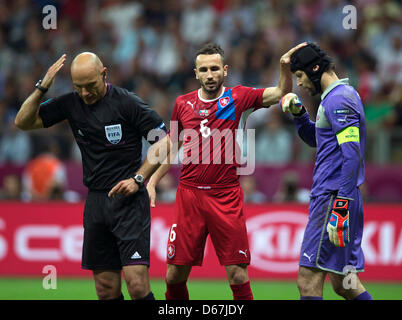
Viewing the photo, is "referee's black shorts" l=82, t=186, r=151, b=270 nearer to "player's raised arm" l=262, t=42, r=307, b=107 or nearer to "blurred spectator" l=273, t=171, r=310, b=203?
"player's raised arm" l=262, t=42, r=307, b=107

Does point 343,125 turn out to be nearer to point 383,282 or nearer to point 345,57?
point 383,282

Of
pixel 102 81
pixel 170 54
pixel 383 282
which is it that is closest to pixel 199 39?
pixel 170 54

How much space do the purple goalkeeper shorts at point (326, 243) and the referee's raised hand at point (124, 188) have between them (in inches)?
62.8

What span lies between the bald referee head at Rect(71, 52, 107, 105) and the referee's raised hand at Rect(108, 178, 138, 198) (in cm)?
89

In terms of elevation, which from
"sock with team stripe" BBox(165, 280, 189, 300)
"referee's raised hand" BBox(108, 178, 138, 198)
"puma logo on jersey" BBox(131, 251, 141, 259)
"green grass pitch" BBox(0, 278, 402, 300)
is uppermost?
"referee's raised hand" BBox(108, 178, 138, 198)

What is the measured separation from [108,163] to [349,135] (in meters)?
2.25

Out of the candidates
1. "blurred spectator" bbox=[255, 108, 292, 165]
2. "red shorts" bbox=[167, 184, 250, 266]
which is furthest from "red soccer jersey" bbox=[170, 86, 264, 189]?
"blurred spectator" bbox=[255, 108, 292, 165]

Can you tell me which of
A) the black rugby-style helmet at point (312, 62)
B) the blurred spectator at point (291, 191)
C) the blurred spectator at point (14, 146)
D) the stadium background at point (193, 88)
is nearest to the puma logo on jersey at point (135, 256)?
the black rugby-style helmet at point (312, 62)

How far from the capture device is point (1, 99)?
50.6 ft

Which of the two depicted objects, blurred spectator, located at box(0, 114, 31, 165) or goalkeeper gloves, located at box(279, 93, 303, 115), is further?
blurred spectator, located at box(0, 114, 31, 165)

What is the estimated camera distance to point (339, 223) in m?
5.88

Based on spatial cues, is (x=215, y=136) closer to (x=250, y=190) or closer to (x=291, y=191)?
(x=291, y=191)

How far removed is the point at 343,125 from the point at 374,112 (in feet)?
24.7

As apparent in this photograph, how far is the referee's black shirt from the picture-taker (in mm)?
6762
